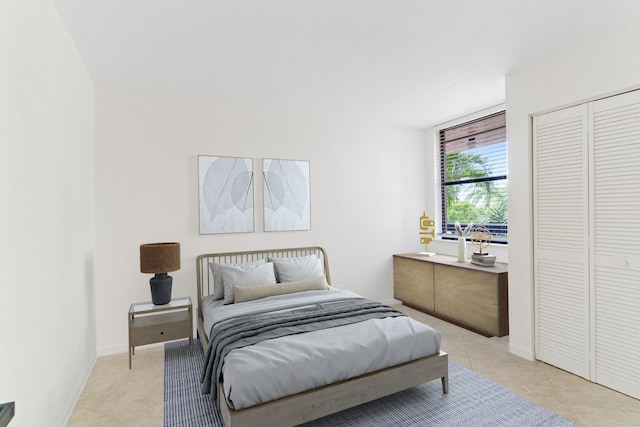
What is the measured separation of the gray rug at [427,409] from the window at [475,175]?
2169 mm

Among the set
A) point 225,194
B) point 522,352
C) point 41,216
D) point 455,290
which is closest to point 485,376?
point 522,352

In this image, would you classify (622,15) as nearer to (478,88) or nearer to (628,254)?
(478,88)

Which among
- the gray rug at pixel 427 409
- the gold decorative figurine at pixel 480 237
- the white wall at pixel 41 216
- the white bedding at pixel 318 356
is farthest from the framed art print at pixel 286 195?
the gold decorative figurine at pixel 480 237

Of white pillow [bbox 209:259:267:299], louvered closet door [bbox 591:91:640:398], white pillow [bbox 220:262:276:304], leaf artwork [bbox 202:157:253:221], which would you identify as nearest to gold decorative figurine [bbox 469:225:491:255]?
louvered closet door [bbox 591:91:640:398]

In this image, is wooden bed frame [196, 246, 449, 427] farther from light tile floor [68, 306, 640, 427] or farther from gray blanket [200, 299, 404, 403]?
light tile floor [68, 306, 640, 427]

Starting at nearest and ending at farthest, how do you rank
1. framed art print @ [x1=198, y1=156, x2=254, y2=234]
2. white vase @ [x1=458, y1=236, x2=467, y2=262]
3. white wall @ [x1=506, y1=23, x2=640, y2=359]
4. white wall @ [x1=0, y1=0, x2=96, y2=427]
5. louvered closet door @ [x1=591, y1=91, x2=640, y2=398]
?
white wall @ [x1=0, y1=0, x2=96, y2=427], louvered closet door @ [x1=591, y1=91, x2=640, y2=398], white wall @ [x1=506, y1=23, x2=640, y2=359], framed art print @ [x1=198, y1=156, x2=254, y2=234], white vase @ [x1=458, y1=236, x2=467, y2=262]

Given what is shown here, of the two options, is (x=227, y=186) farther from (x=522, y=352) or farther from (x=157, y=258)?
(x=522, y=352)

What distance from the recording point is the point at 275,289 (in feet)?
11.2

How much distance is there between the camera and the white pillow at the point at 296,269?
12.0 ft

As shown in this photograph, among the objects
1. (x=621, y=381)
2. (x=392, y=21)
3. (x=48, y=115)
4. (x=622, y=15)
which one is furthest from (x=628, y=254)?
(x=48, y=115)

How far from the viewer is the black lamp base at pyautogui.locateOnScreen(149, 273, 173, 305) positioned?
3256 millimetres

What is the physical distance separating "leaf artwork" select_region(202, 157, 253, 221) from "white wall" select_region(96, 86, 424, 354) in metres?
0.11

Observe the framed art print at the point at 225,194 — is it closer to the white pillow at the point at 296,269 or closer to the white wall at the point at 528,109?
the white pillow at the point at 296,269

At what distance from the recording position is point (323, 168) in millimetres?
4555
